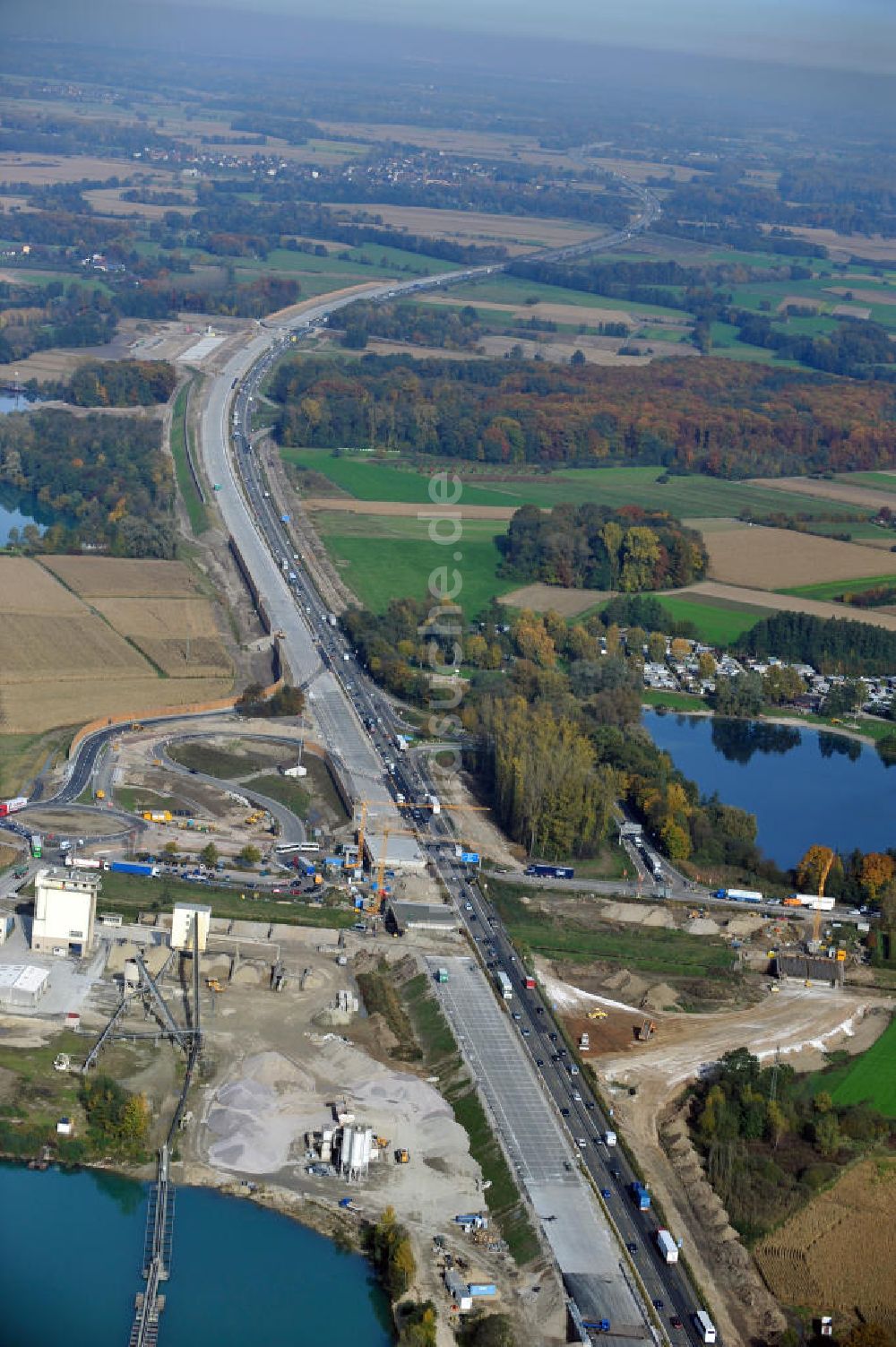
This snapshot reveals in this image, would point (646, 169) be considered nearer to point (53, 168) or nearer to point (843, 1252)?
point (53, 168)

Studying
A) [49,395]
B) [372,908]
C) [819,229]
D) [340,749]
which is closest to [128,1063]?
[372,908]

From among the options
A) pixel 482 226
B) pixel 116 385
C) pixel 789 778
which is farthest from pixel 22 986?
pixel 482 226

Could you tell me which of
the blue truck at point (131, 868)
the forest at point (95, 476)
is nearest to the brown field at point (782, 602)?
the forest at point (95, 476)

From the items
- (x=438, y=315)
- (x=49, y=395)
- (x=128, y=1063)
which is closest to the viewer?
(x=128, y=1063)

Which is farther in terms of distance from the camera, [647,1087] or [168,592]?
[168,592]

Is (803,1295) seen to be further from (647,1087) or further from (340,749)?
(340,749)

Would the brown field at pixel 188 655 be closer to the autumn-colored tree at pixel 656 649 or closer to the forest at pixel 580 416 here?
the autumn-colored tree at pixel 656 649

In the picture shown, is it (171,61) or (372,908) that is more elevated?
(171,61)
